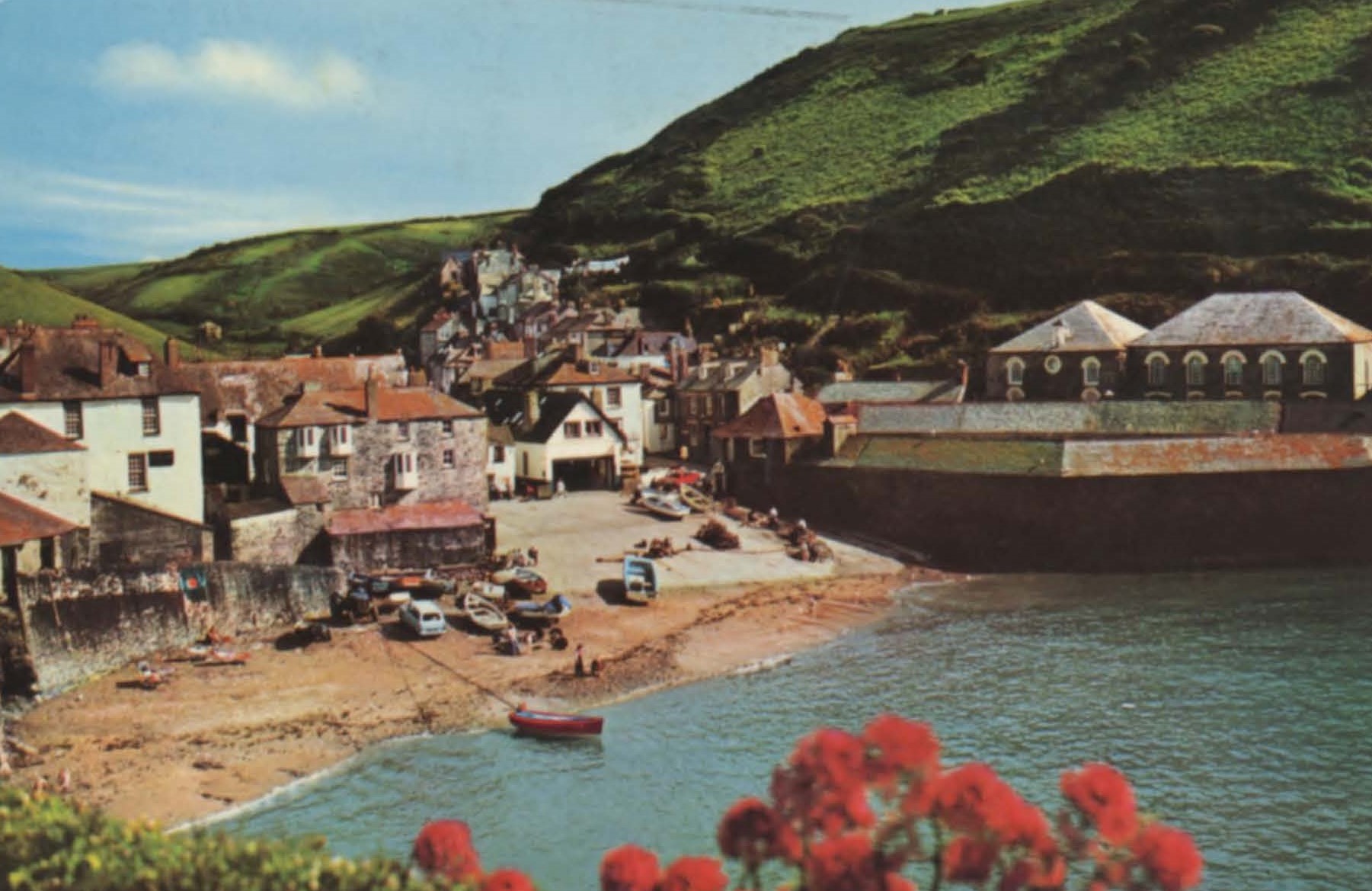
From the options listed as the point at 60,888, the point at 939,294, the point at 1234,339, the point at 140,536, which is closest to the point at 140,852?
the point at 60,888

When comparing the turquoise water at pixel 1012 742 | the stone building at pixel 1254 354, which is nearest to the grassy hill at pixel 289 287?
the stone building at pixel 1254 354

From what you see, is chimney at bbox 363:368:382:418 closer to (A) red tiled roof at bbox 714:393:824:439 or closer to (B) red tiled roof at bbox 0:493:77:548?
(B) red tiled roof at bbox 0:493:77:548

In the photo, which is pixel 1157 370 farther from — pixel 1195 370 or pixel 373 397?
pixel 373 397

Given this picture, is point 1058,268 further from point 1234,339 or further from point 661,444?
point 661,444

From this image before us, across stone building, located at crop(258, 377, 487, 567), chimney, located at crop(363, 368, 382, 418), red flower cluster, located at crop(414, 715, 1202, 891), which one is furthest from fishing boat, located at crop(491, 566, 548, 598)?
red flower cluster, located at crop(414, 715, 1202, 891)

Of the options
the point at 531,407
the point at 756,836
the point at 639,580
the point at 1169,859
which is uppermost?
the point at 531,407

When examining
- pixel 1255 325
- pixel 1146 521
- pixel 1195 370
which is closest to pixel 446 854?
pixel 1146 521

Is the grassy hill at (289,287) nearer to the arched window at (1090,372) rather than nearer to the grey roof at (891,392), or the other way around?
the grey roof at (891,392)
